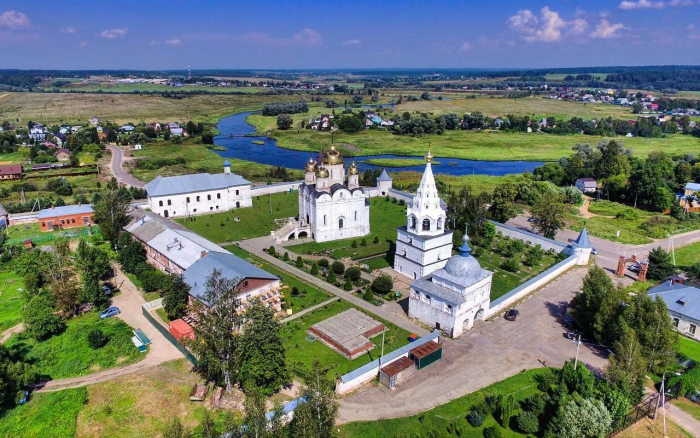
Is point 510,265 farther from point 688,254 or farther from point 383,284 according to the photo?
point 688,254

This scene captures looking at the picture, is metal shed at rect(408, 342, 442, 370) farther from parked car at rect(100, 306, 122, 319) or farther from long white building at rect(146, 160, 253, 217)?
long white building at rect(146, 160, 253, 217)

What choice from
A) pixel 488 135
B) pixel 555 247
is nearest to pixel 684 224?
pixel 555 247

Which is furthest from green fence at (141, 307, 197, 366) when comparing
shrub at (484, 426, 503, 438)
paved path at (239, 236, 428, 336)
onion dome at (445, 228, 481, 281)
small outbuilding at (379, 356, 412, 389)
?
onion dome at (445, 228, 481, 281)

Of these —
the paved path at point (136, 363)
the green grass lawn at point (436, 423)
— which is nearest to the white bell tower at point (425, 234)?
the green grass lawn at point (436, 423)

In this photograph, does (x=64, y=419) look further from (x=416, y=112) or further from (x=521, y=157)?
(x=416, y=112)

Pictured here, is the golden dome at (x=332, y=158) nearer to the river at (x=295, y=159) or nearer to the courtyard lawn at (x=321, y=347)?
the courtyard lawn at (x=321, y=347)
